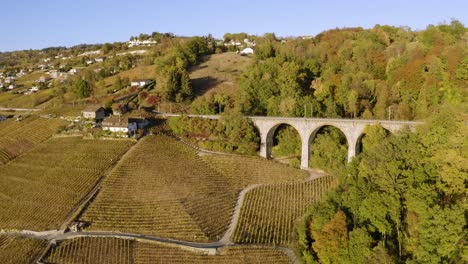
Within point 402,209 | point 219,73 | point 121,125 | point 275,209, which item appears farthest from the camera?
point 219,73

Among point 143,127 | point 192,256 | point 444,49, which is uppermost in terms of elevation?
point 444,49

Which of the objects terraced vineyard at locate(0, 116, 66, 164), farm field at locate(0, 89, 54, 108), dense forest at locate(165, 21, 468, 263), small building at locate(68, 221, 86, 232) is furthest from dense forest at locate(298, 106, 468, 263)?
farm field at locate(0, 89, 54, 108)

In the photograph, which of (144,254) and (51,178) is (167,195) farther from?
(51,178)

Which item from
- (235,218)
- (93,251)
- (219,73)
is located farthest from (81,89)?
(235,218)

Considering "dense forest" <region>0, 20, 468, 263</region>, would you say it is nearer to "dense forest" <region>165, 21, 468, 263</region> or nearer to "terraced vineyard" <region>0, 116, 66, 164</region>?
"dense forest" <region>165, 21, 468, 263</region>

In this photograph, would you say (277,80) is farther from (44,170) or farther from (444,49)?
(44,170)

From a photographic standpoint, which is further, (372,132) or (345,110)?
(345,110)

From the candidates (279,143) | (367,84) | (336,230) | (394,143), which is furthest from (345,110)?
(336,230)
